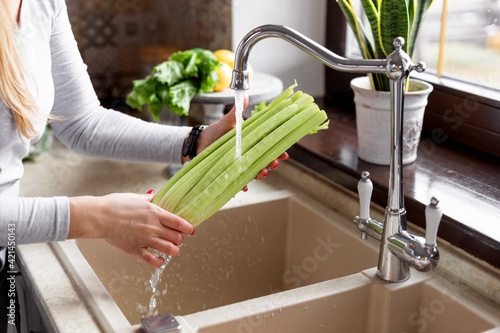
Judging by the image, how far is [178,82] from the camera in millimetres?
1646

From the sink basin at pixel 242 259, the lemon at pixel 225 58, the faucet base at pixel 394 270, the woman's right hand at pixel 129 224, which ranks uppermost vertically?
the lemon at pixel 225 58

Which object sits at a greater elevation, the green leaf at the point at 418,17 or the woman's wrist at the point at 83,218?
the green leaf at the point at 418,17

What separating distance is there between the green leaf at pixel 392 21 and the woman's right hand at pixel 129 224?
0.62 meters

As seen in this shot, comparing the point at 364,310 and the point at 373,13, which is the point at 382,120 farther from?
the point at 364,310

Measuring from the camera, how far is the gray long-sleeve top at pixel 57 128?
0.96 meters

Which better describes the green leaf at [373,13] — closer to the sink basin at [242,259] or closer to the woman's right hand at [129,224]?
the sink basin at [242,259]

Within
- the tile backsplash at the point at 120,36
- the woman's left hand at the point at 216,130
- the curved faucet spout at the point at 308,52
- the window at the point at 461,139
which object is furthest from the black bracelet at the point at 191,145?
the tile backsplash at the point at 120,36

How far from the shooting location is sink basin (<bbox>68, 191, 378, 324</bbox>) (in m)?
1.34

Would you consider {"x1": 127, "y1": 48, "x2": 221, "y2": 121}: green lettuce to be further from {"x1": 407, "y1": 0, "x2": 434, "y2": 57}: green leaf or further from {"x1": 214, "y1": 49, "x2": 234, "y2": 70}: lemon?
{"x1": 407, "y1": 0, "x2": 434, "y2": 57}: green leaf

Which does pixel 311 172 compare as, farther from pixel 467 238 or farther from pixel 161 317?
pixel 161 317

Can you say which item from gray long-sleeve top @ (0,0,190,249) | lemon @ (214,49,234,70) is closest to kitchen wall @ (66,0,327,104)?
lemon @ (214,49,234,70)

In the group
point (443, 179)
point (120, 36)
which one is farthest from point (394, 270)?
point (120, 36)

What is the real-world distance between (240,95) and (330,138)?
0.67 m

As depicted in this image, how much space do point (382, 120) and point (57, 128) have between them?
0.72 m
